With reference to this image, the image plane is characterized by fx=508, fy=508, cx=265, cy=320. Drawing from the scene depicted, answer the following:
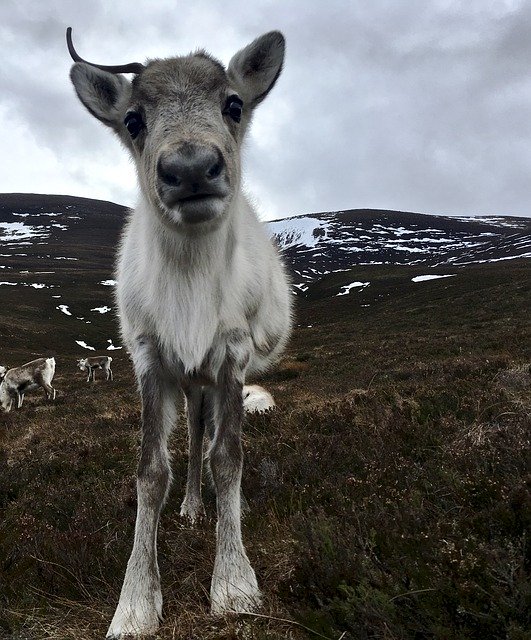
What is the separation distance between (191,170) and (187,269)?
0.93 metres

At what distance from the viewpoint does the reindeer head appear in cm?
312

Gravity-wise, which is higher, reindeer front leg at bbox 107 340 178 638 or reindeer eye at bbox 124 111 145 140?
reindeer eye at bbox 124 111 145 140

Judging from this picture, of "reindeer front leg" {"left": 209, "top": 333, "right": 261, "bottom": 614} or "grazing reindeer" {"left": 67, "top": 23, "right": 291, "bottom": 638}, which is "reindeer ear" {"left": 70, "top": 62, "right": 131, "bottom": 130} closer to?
"grazing reindeer" {"left": 67, "top": 23, "right": 291, "bottom": 638}

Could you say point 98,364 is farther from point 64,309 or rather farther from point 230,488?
point 64,309

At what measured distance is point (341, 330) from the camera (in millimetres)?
40188

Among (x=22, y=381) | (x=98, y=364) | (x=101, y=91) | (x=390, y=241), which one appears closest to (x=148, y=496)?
(x=101, y=91)

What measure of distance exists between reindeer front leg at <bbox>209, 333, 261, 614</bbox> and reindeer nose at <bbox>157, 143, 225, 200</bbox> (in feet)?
3.81

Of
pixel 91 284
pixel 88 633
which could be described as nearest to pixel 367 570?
pixel 88 633

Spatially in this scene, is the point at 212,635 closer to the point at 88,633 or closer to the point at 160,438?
the point at 88,633

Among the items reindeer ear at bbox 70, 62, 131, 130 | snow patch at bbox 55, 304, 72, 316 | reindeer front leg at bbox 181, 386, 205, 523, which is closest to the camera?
reindeer ear at bbox 70, 62, 131, 130

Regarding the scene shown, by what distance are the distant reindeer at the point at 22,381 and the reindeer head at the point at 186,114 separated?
63.6 ft

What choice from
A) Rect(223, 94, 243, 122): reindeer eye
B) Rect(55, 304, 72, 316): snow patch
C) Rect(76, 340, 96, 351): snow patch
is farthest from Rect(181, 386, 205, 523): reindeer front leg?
Rect(55, 304, 72, 316): snow patch

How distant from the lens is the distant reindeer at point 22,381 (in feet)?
69.4

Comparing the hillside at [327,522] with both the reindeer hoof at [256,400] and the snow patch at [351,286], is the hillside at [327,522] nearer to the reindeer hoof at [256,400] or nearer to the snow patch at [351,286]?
the reindeer hoof at [256,400]
